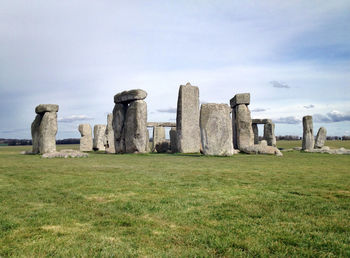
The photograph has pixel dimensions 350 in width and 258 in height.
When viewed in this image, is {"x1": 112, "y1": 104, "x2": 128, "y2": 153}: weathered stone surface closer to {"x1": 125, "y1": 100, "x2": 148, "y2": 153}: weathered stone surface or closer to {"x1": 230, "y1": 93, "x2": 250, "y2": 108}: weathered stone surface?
{"x1": 125, "y1": 100, "x2": 148, "y2": 153}: weathered stone surface

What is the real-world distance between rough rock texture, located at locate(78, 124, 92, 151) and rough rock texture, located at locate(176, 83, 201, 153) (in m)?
10.4

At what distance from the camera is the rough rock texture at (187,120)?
16.1 meters


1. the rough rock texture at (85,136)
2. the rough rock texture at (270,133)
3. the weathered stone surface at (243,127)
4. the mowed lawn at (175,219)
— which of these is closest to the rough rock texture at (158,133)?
the rough rock texture at (85,136)

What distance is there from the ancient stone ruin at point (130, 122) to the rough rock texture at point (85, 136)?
23.5 ft

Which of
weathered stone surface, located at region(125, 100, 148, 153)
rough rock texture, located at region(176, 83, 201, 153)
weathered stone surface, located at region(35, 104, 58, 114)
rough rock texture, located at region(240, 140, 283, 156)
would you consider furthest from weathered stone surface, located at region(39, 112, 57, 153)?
rough rock texture, located at region(240, 140, 283, 156)

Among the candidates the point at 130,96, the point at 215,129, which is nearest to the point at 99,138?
the point at 130,96

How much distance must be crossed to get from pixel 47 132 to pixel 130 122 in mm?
4463

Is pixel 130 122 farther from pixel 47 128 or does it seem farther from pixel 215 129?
pixel 215 129

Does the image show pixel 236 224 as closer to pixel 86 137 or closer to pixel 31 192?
pixel 31 192

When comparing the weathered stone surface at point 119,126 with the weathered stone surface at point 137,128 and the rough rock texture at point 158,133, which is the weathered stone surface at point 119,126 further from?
the rough rock texture at point 158,133

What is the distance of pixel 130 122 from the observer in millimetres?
16391

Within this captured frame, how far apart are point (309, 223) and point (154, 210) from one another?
169 cm

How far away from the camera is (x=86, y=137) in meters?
23.9

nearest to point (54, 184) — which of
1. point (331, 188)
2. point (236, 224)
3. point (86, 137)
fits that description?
point (236, 224)
